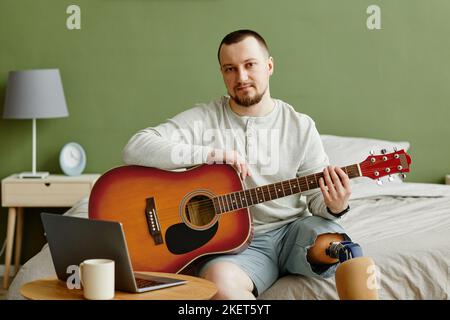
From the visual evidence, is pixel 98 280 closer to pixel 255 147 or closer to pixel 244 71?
pixel 255 147

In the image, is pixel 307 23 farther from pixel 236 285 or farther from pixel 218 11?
pixel 236 285

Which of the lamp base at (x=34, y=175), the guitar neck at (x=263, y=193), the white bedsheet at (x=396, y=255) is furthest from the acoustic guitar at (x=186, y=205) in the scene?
the lamp base at (x=34, y=175)

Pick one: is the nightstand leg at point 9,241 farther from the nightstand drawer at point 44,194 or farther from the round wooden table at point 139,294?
the round wooden table at point 139,294

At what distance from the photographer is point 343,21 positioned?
374cm

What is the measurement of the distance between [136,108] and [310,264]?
2.07 metres

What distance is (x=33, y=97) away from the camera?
3.55 metres

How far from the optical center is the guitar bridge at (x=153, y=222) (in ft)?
6.29

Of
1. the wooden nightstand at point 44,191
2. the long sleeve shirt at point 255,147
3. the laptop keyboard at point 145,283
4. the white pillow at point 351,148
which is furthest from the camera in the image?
the wooden nightstand at point 44,191

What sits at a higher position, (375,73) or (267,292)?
(375,73)

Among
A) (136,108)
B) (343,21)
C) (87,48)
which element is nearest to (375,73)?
(343,21)

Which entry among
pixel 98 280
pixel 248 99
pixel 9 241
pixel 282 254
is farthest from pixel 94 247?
pixel 9 241

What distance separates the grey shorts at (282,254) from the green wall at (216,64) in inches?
71.4

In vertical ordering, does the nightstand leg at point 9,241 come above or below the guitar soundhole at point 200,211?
below

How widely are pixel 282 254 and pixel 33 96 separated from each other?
1969mm
